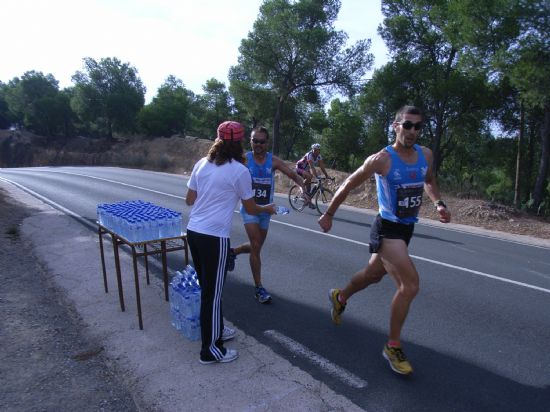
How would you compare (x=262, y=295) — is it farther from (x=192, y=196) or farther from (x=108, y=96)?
(x=108, y=96)

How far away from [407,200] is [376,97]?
22872mm

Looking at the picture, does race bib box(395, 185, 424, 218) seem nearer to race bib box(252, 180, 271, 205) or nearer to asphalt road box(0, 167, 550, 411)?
asphalt road box(0, 167, 550, 411)

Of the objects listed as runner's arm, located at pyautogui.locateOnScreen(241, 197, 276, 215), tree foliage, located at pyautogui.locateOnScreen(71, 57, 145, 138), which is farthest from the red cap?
tree foliage, located at pyautogui.locateOnScreen(71, 57, 145, 138)

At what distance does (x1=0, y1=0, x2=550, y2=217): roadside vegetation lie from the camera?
54.9 feet

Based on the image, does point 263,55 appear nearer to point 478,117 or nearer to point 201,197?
point 478,117

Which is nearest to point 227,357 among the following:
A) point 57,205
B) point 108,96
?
point 57,205

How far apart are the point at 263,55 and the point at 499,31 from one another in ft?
45.9

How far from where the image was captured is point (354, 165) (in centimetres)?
3891

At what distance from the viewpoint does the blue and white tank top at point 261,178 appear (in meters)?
5.22

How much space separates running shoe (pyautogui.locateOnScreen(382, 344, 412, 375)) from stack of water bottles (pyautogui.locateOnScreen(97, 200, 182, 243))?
8.29 ft

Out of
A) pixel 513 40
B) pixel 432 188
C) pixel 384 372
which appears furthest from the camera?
pixel 513 40

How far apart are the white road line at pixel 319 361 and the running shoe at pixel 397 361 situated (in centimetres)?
34

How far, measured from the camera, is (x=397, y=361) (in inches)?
143

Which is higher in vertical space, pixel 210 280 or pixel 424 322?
pixel 210 280
